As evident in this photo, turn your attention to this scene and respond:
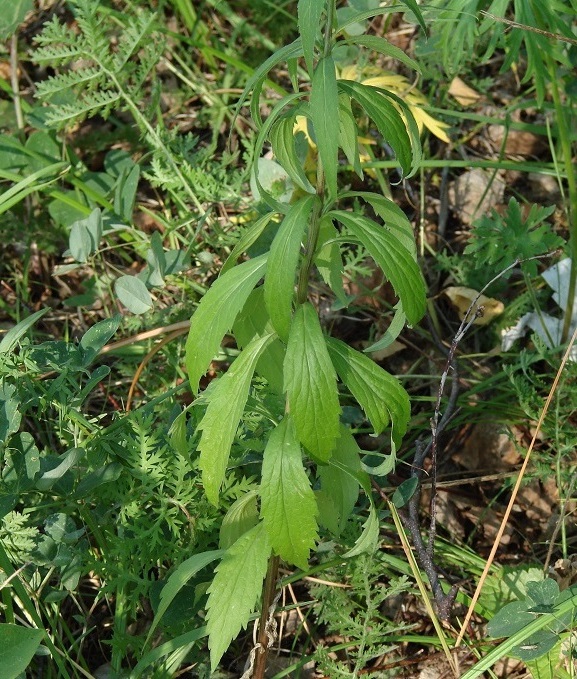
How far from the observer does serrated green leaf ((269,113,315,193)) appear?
1372mm

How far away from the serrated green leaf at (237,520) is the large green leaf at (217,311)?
33 cm

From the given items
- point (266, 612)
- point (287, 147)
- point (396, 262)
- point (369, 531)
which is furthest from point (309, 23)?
point (266, 612)

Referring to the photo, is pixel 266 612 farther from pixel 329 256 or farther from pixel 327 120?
pixel 327 120

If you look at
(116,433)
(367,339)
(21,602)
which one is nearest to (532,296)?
(367,339)

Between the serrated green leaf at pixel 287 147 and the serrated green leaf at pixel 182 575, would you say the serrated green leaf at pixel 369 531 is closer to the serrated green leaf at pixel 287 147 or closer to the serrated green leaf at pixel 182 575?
the serrated green leaf at pixel 182 575

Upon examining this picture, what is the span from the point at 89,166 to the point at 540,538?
2.07m

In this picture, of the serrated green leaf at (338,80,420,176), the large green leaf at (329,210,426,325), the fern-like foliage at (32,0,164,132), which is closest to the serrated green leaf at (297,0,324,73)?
the serrated green leaf at (338,80,420,176)

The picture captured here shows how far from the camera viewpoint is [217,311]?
1379mm

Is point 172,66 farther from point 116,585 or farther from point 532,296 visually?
point 116,585

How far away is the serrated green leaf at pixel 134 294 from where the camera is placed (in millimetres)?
2240

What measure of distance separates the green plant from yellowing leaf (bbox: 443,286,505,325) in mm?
1076

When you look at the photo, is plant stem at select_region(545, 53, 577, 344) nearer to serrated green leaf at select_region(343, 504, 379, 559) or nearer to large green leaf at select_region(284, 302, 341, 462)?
serrated green leaf at select_region(343, 504, 379, 559)

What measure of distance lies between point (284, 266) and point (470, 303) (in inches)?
56.3

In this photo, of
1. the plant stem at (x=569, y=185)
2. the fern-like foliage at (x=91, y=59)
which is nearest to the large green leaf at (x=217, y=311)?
the plant stem at (x=569, y=185)
